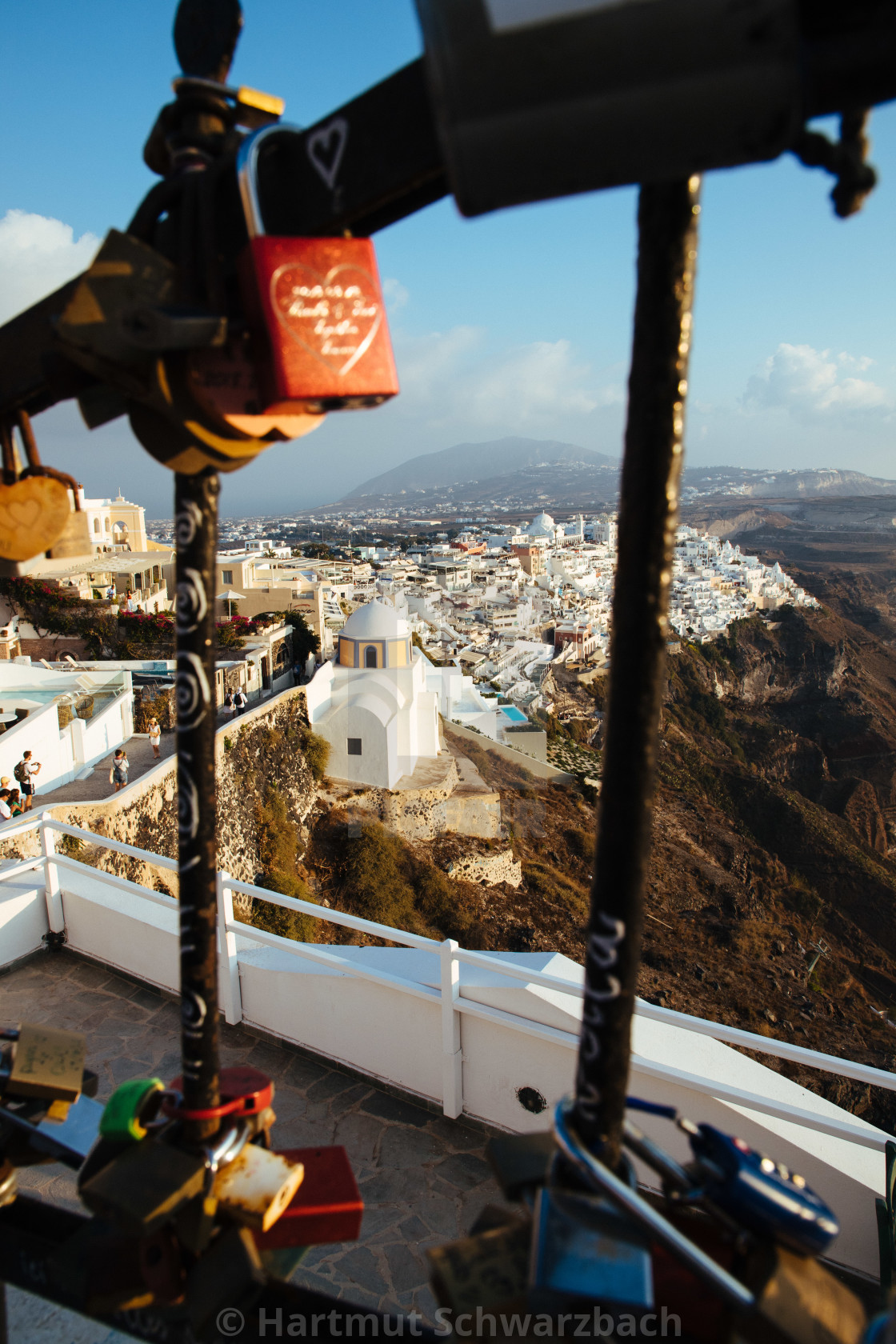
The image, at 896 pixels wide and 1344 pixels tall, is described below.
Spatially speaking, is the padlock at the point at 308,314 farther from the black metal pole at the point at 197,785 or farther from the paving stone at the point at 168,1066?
the paving stone at the point at 168,1066

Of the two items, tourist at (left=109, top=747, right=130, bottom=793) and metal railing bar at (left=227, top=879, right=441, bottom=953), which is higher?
metal railing bar at (left=227, top=879, right=441, bottom=953)

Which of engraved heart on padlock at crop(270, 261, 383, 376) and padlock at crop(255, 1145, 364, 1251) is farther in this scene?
padlock at crop(255, 1145, 364, 1251)

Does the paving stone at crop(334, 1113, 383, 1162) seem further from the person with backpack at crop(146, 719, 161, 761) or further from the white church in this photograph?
the white church

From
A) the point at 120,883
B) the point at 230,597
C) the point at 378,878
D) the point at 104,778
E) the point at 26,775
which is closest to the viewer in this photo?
the point at 120,883

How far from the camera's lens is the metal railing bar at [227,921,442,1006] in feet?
10.2

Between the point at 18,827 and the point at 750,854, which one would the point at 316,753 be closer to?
the point at 18,827

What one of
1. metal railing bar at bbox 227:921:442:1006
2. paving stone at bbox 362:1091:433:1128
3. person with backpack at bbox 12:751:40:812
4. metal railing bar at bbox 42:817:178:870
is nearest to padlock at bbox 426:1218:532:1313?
metal railing bar at bbox 227:921:442:1006

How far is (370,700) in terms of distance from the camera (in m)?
27.1

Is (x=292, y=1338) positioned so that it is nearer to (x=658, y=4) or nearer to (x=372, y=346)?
(x=372, y=346)

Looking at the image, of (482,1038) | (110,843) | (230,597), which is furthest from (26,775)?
(230,597)

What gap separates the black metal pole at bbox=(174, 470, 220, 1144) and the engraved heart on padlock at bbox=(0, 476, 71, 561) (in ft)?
1.28

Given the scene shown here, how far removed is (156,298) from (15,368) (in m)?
0.52

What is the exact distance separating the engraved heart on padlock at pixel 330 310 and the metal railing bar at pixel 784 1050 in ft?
5.76

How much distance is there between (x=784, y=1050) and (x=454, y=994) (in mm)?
1185
